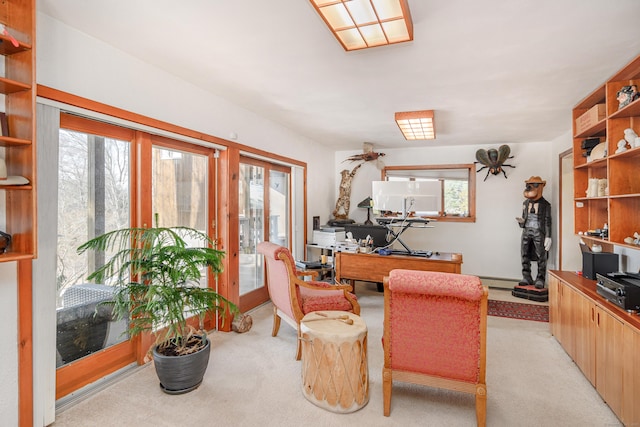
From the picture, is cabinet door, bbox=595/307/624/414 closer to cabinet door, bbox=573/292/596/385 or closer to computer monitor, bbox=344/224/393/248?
cabinet door, bbox=573/292/596/385

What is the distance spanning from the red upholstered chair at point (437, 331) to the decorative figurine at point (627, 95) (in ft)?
5.89

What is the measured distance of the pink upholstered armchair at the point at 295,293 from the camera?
2.70 metres

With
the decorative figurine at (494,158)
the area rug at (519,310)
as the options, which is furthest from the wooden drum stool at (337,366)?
the decorative figurine at (494,158)

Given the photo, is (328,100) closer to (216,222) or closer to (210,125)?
(210,125)

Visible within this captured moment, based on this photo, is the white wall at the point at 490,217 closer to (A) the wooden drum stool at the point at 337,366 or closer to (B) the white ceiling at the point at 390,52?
(B) the white ceiling at the point at 390,52

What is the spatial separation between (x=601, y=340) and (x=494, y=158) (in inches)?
143

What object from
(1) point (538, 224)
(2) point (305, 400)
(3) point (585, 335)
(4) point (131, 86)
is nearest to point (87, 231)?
(4) point (131, 86)

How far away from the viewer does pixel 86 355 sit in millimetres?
2328

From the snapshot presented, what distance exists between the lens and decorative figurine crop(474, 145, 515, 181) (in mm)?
5152

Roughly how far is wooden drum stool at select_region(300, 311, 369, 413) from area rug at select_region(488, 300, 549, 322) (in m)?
2.57

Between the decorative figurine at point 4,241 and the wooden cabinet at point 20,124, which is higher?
the wooden cabinet at point 20,124

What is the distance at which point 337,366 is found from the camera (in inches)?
81.1

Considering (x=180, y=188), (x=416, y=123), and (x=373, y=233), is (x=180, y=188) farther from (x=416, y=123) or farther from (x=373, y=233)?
(x=416, y=123)

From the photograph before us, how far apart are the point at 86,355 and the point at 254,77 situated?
244 centimetres
